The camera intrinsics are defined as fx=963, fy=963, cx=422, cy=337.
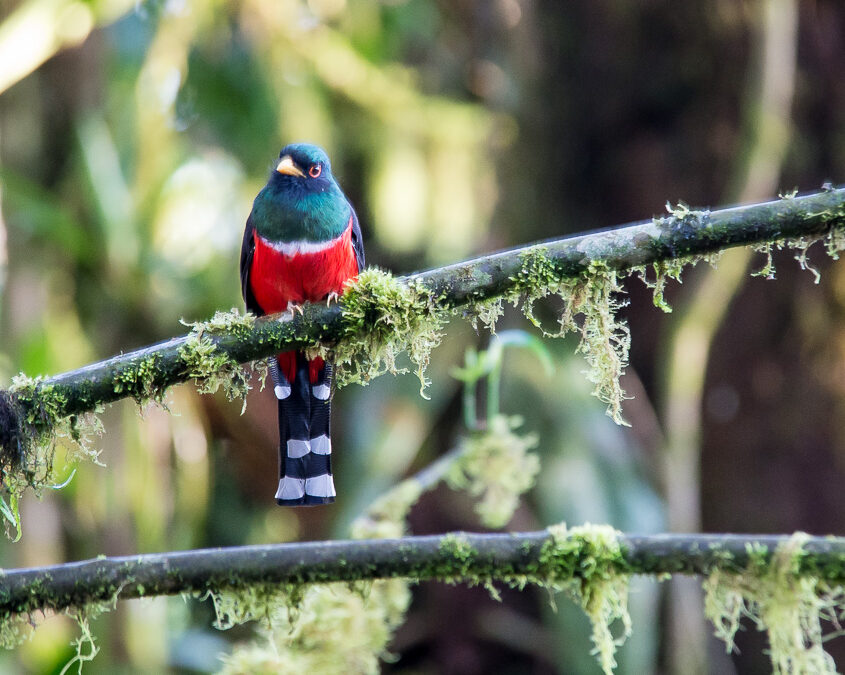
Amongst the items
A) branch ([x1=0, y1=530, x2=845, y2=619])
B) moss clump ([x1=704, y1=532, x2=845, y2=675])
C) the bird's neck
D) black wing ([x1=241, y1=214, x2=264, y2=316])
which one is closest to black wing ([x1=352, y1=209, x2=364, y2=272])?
the bird's neck

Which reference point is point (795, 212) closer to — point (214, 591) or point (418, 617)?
point (214, 591)

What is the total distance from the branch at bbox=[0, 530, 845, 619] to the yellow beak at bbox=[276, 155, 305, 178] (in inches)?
65.9

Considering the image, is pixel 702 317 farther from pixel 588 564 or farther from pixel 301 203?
pixel 588 564

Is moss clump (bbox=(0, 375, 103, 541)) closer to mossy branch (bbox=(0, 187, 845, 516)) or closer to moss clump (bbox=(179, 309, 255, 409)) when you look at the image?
mossy branch (bbox=(0, 187, 845, 516))

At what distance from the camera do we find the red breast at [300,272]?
3.05 meters

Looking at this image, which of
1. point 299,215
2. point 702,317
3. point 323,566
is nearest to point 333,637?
point 323,566

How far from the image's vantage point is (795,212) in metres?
1.91

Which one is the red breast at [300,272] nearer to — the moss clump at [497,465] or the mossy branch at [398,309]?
the moss clump at [497,465]

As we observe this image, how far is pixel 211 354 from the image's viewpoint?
6.84 feet

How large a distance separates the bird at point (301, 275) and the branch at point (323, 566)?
2.56 ft

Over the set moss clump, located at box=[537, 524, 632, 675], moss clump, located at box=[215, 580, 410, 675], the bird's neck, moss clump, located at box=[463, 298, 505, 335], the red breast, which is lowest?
moss clump, located at box=[215, 580, 410, 675]

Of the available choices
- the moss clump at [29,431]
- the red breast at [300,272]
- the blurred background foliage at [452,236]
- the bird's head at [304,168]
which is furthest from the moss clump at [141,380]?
the blurred background foliage at [452,236]

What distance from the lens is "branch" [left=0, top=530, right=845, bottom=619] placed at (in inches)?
79.9

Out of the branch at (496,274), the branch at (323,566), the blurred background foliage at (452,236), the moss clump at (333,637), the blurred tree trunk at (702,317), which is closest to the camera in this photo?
the branch at (496,274)
